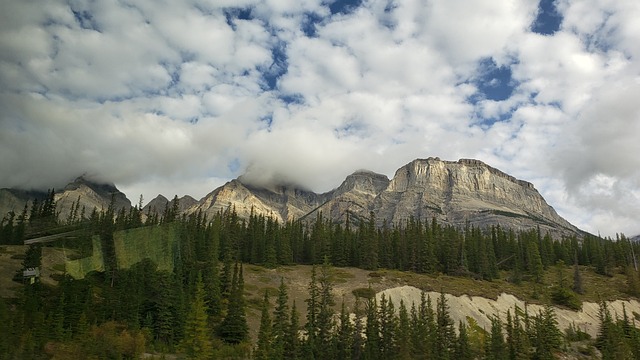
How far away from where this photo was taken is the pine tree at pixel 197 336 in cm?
6575

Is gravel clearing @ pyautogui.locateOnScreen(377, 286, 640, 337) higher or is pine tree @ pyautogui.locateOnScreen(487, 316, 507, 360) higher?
gravel clearing @ pyautogui.locateOnScreen(377, 286, 640, 337)

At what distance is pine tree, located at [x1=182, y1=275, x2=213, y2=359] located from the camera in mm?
65750

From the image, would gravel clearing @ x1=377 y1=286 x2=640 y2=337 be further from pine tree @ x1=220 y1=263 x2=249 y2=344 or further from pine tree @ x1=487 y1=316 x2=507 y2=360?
pine tree @ x1=220 y1=263 x2=249 y2=344

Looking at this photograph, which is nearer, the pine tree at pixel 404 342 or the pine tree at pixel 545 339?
the pine tree at pixel 404 342

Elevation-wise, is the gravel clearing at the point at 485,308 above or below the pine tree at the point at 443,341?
above

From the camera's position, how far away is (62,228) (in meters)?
99.6

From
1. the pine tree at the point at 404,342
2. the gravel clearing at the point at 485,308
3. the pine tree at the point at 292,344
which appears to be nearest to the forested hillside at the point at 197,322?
the pine tree at the point at 292,344

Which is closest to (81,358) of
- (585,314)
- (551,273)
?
(585,314)

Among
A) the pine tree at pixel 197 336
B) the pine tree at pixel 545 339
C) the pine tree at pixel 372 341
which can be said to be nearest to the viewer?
the pine tree at pixel 197 336

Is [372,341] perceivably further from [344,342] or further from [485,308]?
[485,308]

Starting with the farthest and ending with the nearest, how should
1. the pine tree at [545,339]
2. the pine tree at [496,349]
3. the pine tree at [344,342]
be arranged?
the pine tree at [545,339], the pine tree at [496,349], the pine tree at [344,342]

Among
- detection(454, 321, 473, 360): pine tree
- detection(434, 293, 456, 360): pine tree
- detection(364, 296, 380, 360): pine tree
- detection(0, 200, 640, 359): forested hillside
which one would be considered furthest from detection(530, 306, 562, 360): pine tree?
detection(364, 296, 380, 360): pine tree

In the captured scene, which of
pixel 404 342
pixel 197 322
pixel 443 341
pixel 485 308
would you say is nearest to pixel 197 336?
pixel 197 322

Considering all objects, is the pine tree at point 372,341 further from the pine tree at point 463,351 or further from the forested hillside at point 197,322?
the pine tree at point 463,351
